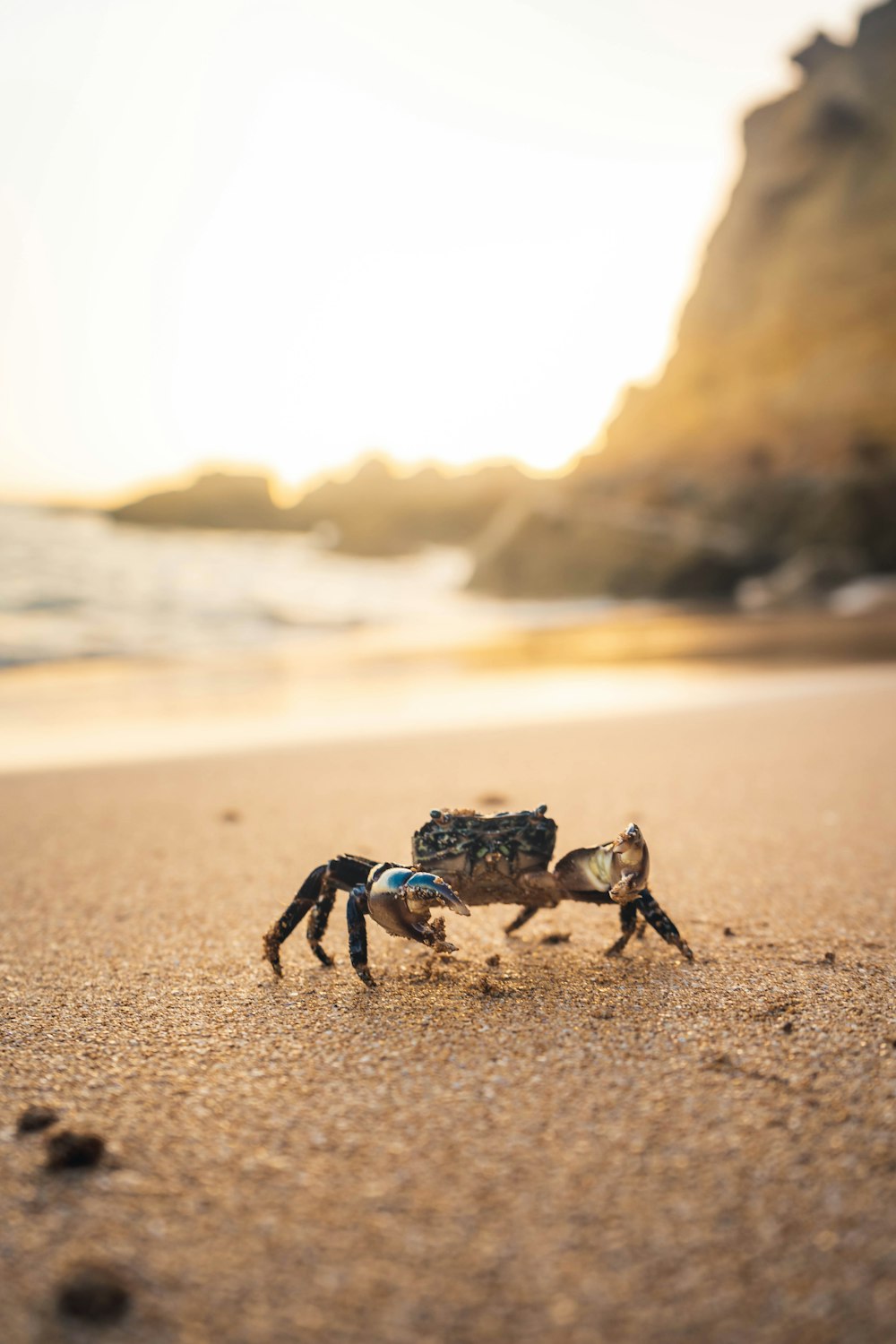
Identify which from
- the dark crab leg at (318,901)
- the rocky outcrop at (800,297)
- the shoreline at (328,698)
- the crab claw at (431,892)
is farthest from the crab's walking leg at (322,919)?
the rocky outcrop at (800,297)

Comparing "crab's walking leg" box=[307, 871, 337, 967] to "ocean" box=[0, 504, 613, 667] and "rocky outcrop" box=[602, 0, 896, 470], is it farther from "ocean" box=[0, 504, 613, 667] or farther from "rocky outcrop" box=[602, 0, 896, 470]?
"rocky outcrop" box=[602, 0, 896, 470]

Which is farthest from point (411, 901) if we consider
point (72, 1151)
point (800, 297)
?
point (800, 297)

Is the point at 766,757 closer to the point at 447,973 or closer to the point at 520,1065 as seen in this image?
the point at 447,973

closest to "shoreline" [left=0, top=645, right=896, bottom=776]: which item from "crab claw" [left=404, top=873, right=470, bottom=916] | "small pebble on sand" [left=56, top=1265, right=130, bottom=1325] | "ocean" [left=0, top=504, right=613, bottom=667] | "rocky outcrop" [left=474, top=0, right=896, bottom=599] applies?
"ocean" [left=0, top=504, right=613, bottom=667]

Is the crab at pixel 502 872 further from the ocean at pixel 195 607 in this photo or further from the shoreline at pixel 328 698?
the ocean at pixel 195 607

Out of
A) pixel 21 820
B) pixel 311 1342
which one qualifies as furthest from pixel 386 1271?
pixel 21 820

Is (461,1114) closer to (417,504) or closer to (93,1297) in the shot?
(93,1297)
